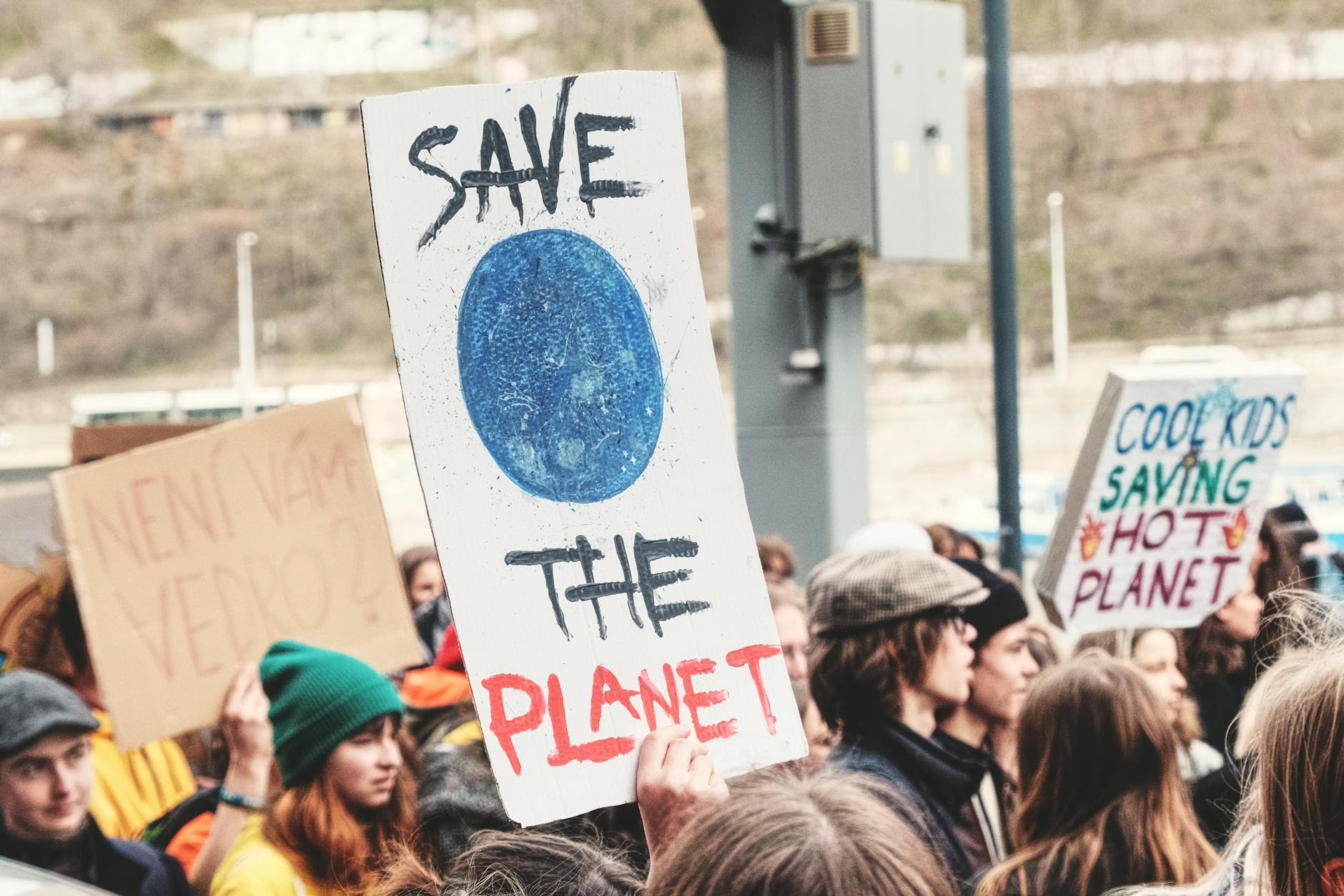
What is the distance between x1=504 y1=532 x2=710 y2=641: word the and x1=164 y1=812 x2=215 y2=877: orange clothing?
1076 millimetres

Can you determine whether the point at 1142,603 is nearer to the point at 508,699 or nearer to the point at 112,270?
the point at 508,699

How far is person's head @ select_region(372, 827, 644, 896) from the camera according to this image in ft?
4.16

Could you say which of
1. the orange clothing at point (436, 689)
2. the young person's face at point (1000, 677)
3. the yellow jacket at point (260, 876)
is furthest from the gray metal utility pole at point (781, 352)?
the yellow jacket at point (260, 876)

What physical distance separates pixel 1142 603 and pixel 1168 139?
44.2 metres

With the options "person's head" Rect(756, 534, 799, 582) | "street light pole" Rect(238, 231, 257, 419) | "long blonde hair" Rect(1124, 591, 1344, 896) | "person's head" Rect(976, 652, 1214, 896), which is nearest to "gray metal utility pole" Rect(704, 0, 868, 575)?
"person's head" Rect(756, 534, 799, 582)

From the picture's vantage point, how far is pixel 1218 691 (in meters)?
2.88

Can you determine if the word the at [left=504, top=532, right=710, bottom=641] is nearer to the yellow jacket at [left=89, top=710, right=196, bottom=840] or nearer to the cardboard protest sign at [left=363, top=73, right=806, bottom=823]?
the cardboard protest sign at [left=363, top=73, right=806, bottom=823]

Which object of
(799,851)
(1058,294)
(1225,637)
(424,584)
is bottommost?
(1058,294)

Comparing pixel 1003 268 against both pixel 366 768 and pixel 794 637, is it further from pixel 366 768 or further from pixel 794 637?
pixel 366 768

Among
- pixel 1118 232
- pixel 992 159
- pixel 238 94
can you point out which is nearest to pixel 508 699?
pixel 992 159

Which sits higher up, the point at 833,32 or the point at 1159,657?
the point at 833,32

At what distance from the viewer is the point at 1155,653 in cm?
293

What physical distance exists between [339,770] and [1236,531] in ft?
5.92

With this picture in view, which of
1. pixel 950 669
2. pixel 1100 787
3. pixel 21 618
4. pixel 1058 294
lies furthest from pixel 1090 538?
pixel 1058 294
